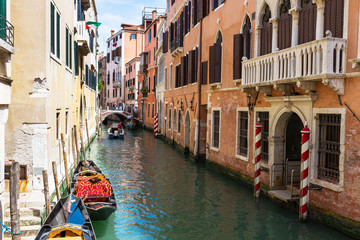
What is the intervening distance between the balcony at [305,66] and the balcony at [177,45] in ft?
35.8

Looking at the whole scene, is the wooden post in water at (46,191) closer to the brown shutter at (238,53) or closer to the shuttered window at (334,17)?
the shuttered window at (334,17)

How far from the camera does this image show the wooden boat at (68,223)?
240 inches

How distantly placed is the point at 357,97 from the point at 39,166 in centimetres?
662

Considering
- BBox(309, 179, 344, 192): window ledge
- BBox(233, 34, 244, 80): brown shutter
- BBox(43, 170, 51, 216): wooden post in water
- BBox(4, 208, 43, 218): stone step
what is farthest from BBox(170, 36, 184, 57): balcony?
BBox(4, 208, 43, 218): stone step

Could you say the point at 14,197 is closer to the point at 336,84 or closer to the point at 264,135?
the point at 336,84

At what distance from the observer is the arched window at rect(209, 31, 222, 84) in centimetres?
1380

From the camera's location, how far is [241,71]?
11750 mm

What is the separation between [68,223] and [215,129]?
9.05 meters

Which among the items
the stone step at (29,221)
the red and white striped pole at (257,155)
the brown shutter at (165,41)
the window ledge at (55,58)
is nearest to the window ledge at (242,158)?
the red and white striped pole at (257,155)

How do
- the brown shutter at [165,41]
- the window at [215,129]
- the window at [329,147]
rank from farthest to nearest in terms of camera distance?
the brown shutter at [165,41], the window at [215,129], the window at [329,147]

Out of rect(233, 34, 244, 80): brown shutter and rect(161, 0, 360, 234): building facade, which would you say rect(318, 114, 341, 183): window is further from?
rect(233, 34, 244, 80): brown shutter

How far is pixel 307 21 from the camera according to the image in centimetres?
855

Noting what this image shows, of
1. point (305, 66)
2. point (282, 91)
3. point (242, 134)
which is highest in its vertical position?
point (305, 66)

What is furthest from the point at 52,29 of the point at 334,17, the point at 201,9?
the point at 201,9
